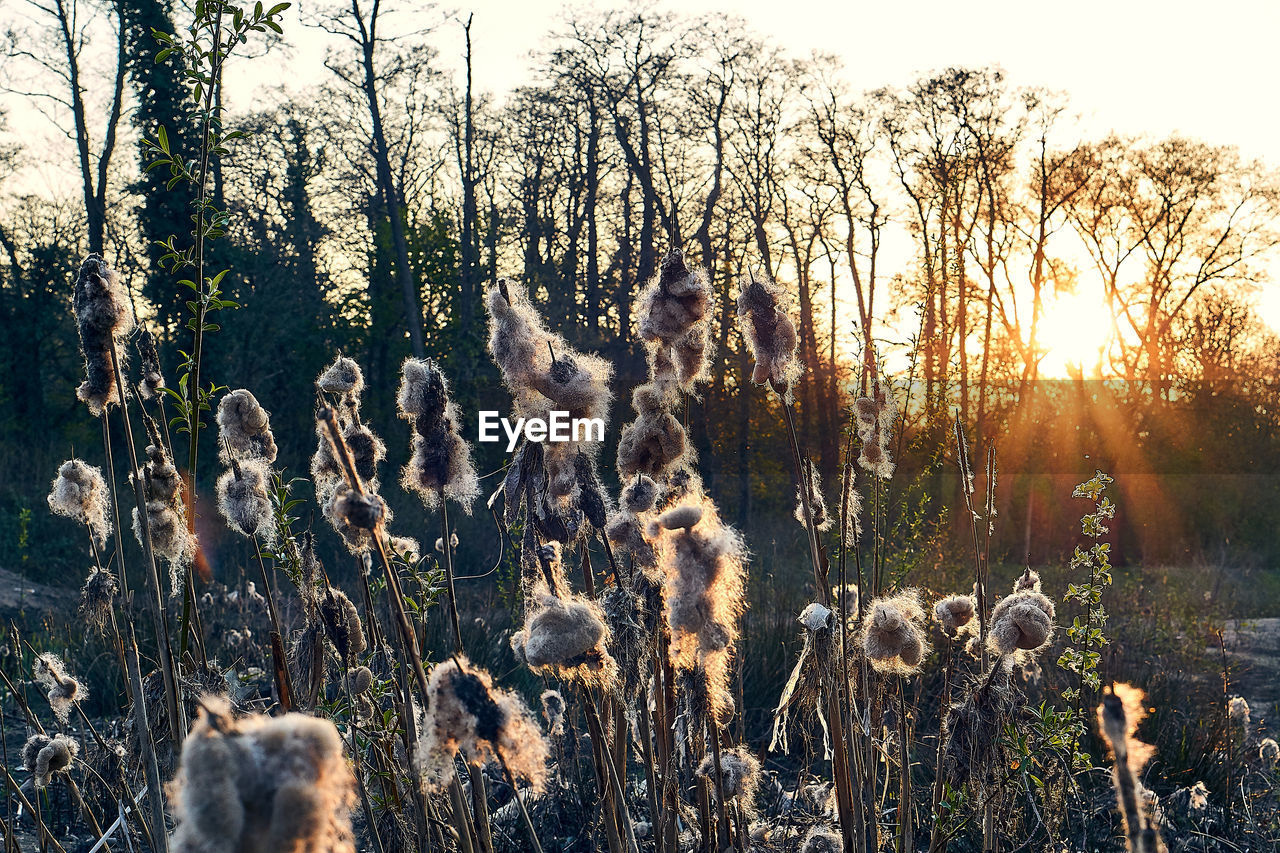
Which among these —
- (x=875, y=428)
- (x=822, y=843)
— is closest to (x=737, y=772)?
(x=822, y=843)

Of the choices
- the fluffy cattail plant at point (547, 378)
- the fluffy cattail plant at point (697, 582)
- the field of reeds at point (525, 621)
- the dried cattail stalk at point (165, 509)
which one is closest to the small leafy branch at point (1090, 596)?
the field of reeds at point (525, 621)

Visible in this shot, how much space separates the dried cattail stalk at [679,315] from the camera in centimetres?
175

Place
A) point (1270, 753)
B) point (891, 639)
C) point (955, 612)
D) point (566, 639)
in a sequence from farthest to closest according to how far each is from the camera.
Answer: point (1270, 753) → point (955, 612) → point (891, 639) → point (566, 639)

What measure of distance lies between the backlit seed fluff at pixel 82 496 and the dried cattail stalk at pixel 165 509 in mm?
475

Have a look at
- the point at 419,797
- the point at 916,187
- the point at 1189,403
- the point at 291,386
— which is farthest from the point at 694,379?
the point at 1189,403

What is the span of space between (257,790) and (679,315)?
4.07ft

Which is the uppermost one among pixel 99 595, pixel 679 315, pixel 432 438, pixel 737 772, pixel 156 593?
pixel 679 315

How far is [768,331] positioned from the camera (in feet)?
5.95

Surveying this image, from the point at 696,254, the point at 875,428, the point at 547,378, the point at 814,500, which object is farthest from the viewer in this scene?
the point at 696,254

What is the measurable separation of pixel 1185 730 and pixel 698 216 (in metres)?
18.0

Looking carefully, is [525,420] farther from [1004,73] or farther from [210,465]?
[1004,73]

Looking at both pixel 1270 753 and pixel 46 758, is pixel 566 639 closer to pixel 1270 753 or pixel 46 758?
pixel 46 758

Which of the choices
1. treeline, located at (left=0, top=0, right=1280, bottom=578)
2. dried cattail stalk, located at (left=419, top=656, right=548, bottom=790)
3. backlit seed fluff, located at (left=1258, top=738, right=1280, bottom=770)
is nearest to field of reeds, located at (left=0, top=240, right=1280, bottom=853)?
dried cattail stalk, located at (left=419, top=656, right=548, bottom=790)

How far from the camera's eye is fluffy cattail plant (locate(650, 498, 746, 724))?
162 centimetres
